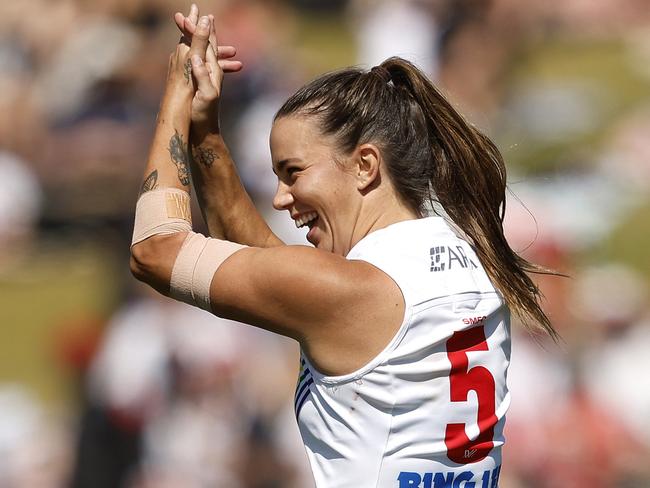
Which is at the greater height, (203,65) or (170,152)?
(203,65)

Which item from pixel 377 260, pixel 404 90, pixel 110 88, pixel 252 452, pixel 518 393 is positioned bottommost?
pixel 252 452

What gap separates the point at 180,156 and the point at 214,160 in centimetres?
26

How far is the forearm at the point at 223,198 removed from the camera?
284cm

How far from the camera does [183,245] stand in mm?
2410

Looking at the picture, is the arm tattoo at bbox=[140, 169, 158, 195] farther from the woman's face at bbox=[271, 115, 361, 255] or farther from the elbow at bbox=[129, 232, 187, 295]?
the woman's face at bbox=[271, 115, 361, 255]

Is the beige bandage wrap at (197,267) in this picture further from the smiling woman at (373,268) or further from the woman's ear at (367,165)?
the woman's ear at (367,165)

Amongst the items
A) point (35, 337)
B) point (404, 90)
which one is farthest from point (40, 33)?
point (404, 90)

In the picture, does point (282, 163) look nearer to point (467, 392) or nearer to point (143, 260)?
point (143, 260)

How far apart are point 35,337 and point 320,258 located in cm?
516

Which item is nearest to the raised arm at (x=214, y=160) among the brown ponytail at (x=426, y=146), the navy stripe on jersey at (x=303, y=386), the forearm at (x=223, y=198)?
the forearm at (x=223, y=198)

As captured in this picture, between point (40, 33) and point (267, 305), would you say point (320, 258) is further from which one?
point (40, 33)

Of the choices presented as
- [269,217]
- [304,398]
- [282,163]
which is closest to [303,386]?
[304,398]

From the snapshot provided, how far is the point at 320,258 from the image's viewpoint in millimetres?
2260

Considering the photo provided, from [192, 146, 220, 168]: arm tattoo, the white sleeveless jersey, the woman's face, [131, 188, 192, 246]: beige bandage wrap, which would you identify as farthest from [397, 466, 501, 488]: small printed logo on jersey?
[192, 146, 220, 168]: arm tattoo
